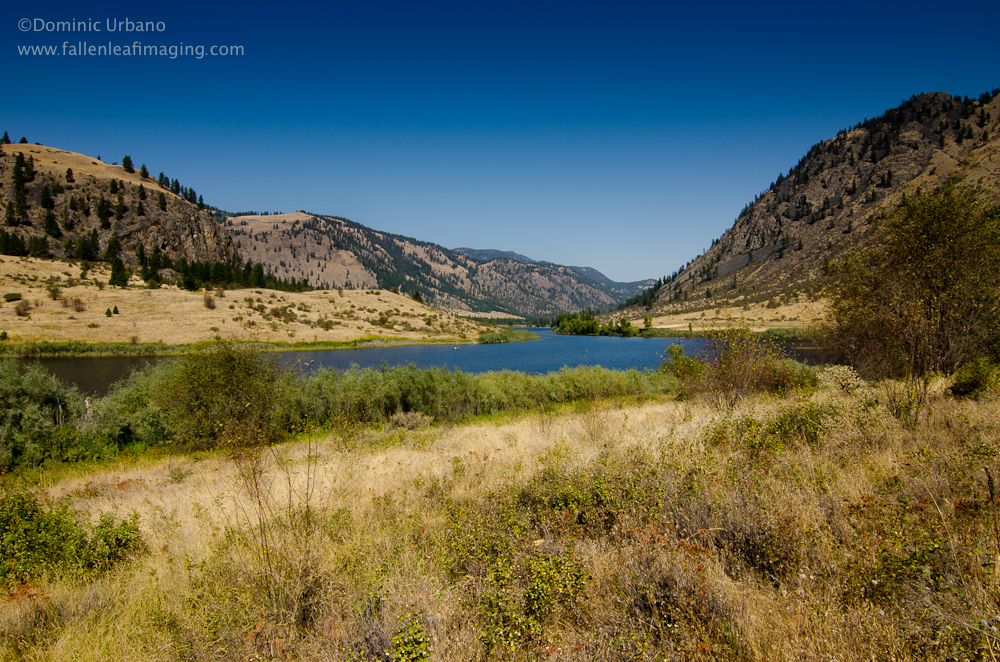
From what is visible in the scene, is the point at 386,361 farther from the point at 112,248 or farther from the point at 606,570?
the point at 112,248

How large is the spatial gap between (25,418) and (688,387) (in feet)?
84.2

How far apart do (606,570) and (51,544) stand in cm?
738

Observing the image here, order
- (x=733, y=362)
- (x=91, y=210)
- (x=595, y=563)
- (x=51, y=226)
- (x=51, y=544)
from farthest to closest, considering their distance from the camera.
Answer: (x=91, y=210)
(x=51, y=226)
(x=733, y=362)
(x=51, y=544)
(x=595, y=563)

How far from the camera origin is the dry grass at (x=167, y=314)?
49.7 metres

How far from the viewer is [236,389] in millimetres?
16188

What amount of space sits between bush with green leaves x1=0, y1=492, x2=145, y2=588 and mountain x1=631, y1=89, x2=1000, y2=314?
379ft

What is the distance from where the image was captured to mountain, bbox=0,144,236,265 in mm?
84125

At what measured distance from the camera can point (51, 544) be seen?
17.7ft

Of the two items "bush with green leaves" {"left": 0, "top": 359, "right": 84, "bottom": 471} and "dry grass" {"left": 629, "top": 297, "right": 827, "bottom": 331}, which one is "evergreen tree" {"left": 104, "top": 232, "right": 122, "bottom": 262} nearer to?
"bush with green leaves" {"left": 0, "top": 359, "right": 84, "bottom": 471}

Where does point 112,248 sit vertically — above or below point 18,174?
below

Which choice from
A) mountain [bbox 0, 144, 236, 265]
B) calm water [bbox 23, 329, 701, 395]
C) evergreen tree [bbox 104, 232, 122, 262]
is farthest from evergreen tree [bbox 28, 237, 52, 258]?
calm water [bbox 23, 329, 701, 395]

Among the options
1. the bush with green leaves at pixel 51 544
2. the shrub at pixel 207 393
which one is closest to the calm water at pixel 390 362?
the shrub at pixel 207 393

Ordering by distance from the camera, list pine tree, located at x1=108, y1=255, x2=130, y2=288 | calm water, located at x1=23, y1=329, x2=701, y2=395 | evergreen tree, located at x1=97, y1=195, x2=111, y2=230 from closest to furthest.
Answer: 1. calm water, located at x1=23, y1=329, x2=701, y2=395
2. pine tree, located at x1=108, y1=255, x2=130, y2=288
3. evergreen tree, located at x1=97, y1=195, x2=111, y2=230

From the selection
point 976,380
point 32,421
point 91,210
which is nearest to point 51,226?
point 91,210
